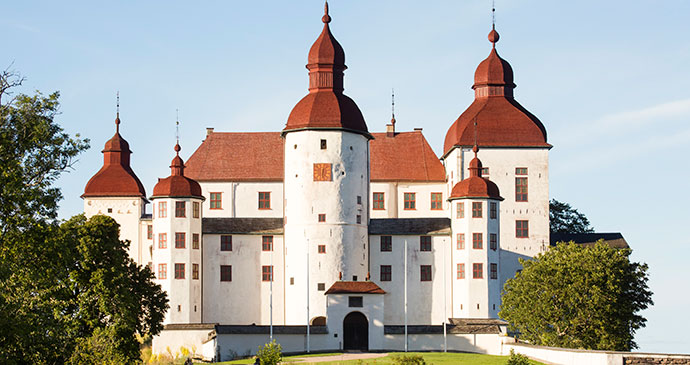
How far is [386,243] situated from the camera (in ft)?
227

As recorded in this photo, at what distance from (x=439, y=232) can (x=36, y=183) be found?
37794 millimetres

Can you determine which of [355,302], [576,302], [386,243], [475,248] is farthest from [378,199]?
[576,302]

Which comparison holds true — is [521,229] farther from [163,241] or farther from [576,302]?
[163,241]

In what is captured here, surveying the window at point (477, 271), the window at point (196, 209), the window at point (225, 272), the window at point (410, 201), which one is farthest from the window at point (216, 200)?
the window at point (477, 271)

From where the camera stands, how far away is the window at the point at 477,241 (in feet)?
221

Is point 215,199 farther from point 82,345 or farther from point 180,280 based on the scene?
point 82,345

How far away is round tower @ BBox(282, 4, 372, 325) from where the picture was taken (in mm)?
66750

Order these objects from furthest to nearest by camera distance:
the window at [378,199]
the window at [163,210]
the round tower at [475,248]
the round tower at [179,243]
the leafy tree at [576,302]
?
the window at [378,199] → the window at [163,210] → the round tower at [179,243] → the round tower at [475,248] → the leafy tree at [576,302]

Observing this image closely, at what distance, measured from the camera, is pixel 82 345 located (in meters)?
44.8

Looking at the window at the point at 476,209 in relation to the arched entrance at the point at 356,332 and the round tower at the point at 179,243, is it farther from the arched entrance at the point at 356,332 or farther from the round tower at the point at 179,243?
the round tower at the point at 179,243

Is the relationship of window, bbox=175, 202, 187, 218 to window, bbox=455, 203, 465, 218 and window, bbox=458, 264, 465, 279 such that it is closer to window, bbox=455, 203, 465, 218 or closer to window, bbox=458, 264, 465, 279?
window, bbox=455, 203, 465, 218

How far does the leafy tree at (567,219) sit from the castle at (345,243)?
1454 cm

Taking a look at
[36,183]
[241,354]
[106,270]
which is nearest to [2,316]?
[36,183]

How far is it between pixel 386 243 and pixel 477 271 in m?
5.84
